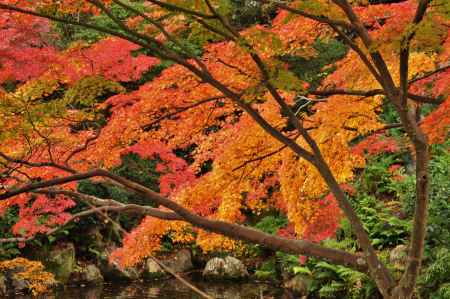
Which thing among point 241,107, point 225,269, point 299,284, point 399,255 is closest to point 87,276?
point 225,269

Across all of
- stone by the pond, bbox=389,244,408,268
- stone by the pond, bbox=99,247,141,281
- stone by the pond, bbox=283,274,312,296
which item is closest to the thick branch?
stone by the pond, bbox=389,244,408,268

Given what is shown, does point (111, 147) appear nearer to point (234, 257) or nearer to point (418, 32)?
point (418, 32)

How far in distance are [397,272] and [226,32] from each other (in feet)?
23.6

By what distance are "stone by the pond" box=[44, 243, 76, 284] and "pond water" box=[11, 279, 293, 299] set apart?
64 cm

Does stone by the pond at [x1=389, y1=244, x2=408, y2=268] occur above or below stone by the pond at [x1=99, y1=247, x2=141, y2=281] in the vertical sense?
below

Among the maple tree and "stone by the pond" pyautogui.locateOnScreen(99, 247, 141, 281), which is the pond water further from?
the maple tree

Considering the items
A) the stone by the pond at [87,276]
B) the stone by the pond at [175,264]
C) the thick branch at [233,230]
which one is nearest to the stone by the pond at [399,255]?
the thick branch at [233,230]

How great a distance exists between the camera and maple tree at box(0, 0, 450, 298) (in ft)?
15.6

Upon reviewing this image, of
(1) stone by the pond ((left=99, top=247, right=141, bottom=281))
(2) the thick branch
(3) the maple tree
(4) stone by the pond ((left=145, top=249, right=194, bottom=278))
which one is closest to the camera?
(2) the thick branch

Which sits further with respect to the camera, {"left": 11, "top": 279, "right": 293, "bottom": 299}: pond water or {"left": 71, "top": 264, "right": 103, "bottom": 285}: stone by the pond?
{"left": 71, "top": 264, "right": 103, "bottom": 285}: stone by the pond

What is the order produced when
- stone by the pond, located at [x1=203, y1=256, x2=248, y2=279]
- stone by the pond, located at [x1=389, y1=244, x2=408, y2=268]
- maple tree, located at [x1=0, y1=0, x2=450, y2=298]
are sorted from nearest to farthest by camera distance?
maple tree, located at [x1=0, y1=0, x2=450, y2=298] → stone by the pond, located at [x1=389, y1=244, x2=408, y2=268] → stone by the pond, located at [x1=203, y1=256, x2=248, y2=279]

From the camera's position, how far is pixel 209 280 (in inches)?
590

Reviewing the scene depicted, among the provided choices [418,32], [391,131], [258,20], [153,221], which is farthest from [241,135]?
→ [258,20]

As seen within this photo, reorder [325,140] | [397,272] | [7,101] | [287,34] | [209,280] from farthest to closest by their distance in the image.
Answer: [209,280], [397,272], [325,140], [287,34], [7,101]
